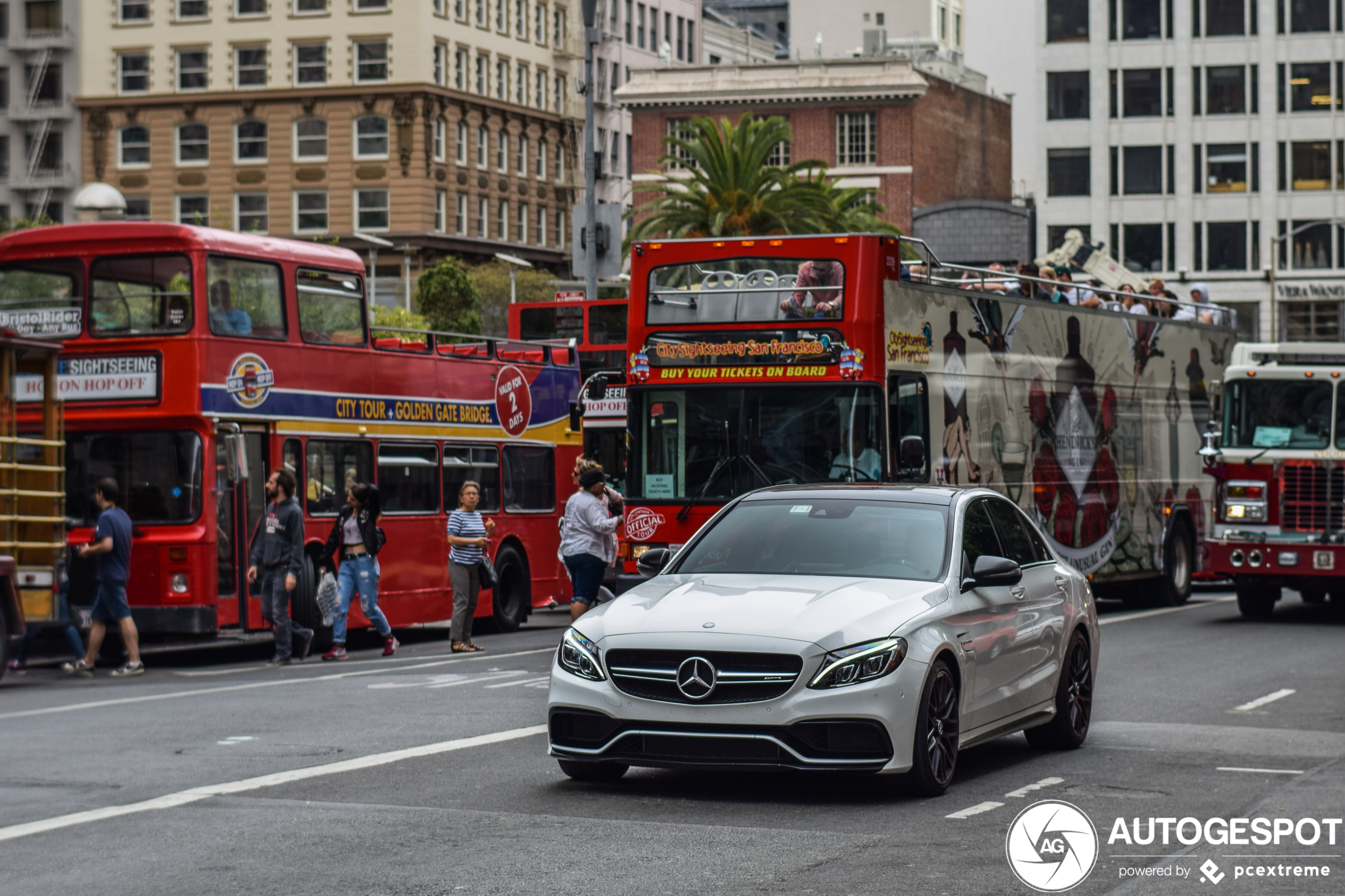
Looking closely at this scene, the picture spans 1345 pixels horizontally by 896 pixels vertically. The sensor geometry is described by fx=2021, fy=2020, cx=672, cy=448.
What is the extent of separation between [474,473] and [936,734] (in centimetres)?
1498

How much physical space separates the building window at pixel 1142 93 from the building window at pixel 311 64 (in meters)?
37.2

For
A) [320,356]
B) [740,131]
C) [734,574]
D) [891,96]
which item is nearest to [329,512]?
[320,356]

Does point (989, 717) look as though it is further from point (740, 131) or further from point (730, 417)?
point (740, 131)

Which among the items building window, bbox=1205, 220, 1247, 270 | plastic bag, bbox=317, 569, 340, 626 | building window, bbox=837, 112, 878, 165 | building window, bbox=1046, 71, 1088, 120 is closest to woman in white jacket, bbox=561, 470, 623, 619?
plastic bag, bbox=317, 569, 340, 626

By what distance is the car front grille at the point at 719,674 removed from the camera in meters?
9.20

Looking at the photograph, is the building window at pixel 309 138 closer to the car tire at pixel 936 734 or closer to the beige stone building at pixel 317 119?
the beige stone building at pixel 317 119

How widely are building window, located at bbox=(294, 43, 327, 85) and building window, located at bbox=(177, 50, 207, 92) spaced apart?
4659mm

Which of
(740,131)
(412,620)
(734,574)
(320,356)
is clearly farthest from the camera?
(740,131)

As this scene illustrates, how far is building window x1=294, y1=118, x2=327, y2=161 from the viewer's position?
9356 cm

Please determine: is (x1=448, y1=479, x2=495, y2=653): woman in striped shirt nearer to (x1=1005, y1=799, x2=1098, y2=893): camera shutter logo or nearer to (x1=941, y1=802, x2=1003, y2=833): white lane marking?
(x1=941, y1=802, x2=1003, y2=833): white lane marking

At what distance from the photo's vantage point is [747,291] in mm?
18359

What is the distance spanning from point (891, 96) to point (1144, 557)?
57.1 metres

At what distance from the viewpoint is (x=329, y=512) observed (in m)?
21.2

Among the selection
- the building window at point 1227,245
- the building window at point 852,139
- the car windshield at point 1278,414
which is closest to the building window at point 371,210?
the building window at point 852,139
